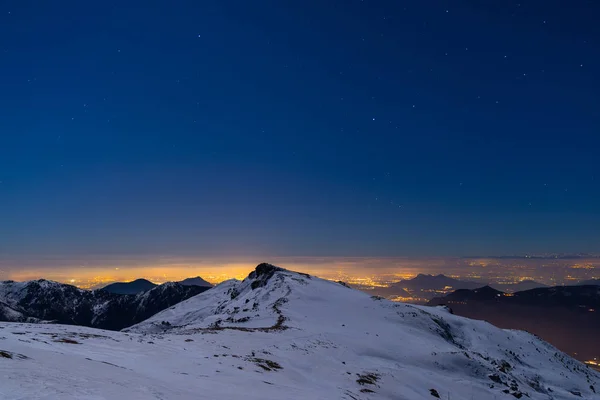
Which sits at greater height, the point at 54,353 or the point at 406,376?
the point at 54,353

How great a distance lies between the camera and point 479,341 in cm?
4794

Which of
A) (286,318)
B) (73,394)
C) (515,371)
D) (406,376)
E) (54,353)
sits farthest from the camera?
(286,318)

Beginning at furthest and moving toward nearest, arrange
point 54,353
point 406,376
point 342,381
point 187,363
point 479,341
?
point 479,341 < point 406,376 < point 342,381 < point 187,363 < point 54,353

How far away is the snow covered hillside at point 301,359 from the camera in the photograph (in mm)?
10750

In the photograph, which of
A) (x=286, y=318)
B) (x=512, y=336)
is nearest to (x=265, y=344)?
(x=286, y=318)

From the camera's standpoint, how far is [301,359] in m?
23.6

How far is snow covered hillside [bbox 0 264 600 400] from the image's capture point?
10750 mm

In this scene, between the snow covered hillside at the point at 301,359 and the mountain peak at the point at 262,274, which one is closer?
the snow covered hillside at the point at 301,359

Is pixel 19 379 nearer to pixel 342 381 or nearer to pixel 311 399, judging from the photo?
pixel 311 399

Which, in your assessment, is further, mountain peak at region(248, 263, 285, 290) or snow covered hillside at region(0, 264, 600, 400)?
mountain peak at region(248, 263, 285, 290)

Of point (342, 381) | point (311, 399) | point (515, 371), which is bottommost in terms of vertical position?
point (515, 371)

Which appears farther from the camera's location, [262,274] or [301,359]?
[262,274]

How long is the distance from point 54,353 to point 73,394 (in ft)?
19.4

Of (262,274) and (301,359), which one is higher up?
(262,274)
